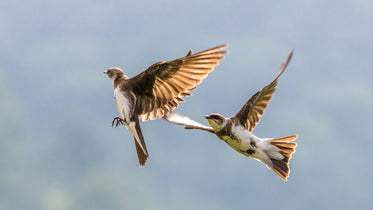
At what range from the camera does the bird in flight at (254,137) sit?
8.70m

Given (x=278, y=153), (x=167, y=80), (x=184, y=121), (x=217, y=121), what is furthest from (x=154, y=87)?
(x=278, y=153)

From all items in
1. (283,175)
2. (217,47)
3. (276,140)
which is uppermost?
(217,47)

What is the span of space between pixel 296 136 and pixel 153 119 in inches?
91.4

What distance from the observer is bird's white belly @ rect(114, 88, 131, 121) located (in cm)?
824

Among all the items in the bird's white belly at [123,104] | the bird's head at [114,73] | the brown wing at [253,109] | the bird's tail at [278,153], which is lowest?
the bird's tail at [278,153]

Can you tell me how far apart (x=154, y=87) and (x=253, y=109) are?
5.58 feet

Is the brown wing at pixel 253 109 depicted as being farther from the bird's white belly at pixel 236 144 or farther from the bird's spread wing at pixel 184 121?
the bird's spread wing at pixel 184 121

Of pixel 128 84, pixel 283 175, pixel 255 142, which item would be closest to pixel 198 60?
pixel 128 84

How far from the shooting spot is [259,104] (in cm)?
896

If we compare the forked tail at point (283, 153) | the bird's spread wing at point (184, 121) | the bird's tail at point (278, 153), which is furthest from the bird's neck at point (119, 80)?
the forked tail at point (283, 153)

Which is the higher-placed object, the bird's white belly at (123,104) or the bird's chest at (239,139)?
the bird's white belly at (123,104)

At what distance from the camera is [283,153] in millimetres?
8961

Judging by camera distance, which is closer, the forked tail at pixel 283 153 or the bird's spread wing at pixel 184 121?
the forked tail at pixel 283 153

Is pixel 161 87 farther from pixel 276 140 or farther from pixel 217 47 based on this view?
pixel 276 140
